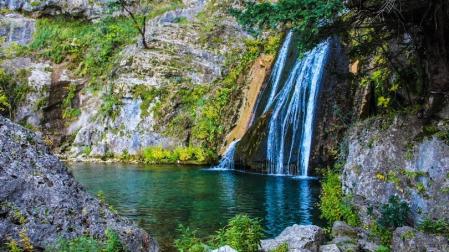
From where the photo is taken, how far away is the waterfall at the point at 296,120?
19766mm

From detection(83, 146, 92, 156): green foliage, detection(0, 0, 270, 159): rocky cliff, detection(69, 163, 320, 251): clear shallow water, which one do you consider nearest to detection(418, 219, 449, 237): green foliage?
detection(69, 163, 320, 251): clear shallow water

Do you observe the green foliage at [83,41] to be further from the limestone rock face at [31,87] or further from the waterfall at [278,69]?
the waterfall at [278,69]

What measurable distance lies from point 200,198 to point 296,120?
24.7ft

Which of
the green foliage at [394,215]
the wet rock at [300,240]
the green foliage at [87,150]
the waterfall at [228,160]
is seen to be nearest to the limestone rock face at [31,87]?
the green foliage at [87,150]

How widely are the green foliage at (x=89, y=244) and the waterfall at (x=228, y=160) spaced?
17.2 meters

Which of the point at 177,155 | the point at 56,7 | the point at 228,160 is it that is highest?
the point at 56,7

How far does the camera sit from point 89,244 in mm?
5195

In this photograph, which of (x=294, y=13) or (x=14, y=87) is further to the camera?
(x=14, y=87)

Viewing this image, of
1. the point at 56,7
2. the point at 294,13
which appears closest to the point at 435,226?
the point at 294,13

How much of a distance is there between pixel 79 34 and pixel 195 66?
1310 centimetres

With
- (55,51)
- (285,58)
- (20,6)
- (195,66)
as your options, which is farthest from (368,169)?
(20,6)

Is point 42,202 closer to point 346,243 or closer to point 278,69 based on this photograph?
point 346,243

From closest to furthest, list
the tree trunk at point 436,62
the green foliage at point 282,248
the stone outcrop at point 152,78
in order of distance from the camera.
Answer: the green foliage at point 282,248 < the tree trunk at point 436,62 < the stone outcrop at point 152,78

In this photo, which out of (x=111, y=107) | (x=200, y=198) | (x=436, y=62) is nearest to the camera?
(x=436, y=62)
